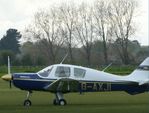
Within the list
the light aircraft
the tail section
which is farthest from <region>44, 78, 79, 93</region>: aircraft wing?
the tail section

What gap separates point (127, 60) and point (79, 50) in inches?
631

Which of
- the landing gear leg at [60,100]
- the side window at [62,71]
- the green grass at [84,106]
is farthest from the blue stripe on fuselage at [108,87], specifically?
the landing gear leg at [60,100]

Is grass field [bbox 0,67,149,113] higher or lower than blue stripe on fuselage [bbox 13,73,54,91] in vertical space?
lower

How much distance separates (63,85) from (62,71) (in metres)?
0.60

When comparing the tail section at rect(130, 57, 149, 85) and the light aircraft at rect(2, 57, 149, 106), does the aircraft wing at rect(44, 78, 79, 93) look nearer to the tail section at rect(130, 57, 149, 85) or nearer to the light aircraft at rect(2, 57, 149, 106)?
the light aircraft at rect(2, 57, 149, 106)

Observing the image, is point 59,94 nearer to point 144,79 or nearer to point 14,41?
point 144,79

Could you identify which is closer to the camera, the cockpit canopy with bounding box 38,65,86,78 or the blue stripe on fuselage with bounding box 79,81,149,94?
the cockpit canopy with bounding box 38,65,86,78

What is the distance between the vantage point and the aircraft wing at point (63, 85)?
82.7ft

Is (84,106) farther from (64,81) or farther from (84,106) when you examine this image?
(64,81)

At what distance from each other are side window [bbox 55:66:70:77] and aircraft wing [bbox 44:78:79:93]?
382 millimetres

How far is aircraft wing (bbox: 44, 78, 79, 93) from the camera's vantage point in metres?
25.2

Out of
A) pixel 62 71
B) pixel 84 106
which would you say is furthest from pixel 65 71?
pixel 84 106

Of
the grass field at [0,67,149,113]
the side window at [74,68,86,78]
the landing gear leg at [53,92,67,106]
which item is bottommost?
the grass field at [0,67,149,113]

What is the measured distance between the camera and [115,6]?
108062 millimetres
